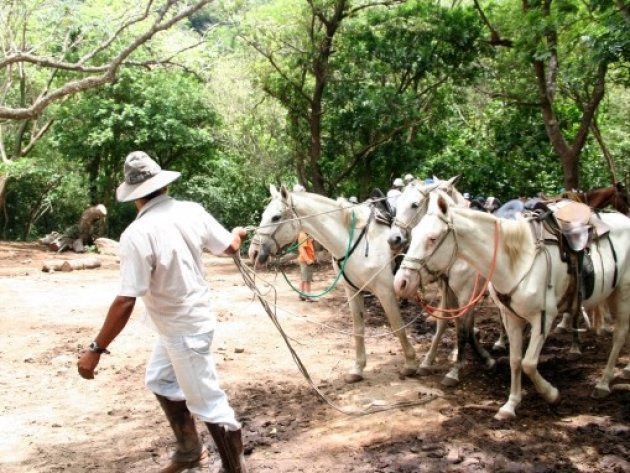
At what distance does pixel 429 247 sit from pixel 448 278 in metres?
1.52

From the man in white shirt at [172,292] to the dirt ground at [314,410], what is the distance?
2.79ft

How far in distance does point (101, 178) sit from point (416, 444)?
1884 centimetres

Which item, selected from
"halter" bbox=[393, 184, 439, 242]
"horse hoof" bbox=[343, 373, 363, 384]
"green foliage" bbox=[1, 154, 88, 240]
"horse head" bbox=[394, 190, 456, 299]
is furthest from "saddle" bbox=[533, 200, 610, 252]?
"green foliage" bbox=[1, 154, 88, 240]

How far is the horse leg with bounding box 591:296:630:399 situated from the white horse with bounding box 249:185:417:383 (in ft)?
6.00

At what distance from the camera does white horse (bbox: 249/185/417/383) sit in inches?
242

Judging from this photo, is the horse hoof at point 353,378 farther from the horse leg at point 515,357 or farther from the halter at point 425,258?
the halter at point 425,258

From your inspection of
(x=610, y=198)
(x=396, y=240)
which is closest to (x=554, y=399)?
(x=396, y=240)

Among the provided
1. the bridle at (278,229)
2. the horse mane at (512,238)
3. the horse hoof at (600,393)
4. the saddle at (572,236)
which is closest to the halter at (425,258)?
the horse mane at (512,238)

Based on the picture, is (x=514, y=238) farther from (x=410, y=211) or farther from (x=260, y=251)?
(x=260, y=251)

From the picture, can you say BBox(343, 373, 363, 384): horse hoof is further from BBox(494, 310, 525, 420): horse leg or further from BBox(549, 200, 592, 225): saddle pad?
BBox(549, 200, 592, 225): saddle pad

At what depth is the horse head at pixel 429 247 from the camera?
181 inches

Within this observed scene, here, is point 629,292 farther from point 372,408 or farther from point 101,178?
point 101,178

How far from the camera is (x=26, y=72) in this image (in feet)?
66.8

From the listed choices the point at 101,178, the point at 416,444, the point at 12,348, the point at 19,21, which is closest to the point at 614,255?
the point at 416,444
